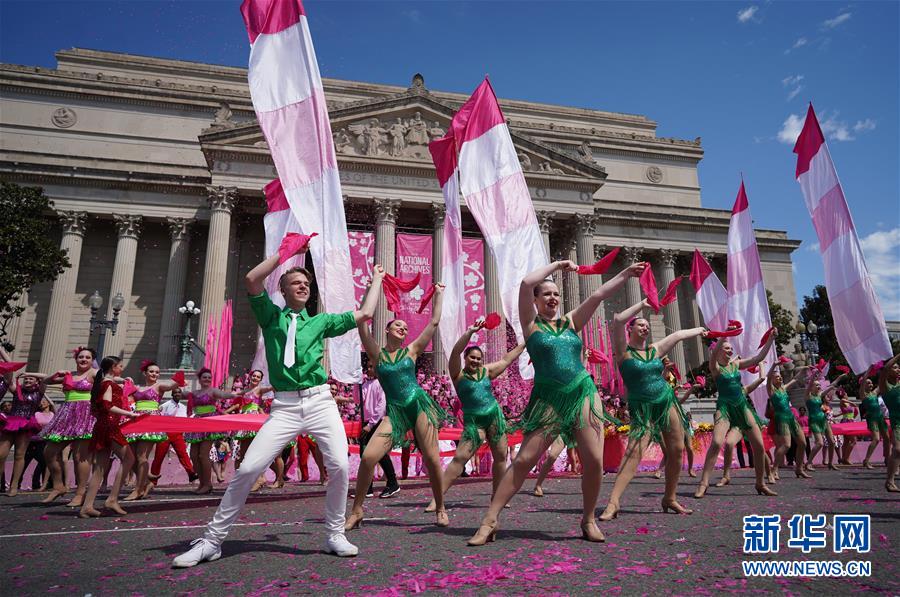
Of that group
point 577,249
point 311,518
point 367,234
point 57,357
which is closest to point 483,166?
point 311,518

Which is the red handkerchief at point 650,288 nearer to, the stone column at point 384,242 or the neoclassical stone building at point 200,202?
the neoclassical stone building at point 200,202

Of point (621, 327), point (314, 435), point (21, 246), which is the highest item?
point (21, 246)

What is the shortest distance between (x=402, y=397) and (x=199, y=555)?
8.39ft

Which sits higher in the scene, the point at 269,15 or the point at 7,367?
the point at 269,15

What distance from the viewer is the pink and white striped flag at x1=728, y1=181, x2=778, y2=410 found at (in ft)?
41.2

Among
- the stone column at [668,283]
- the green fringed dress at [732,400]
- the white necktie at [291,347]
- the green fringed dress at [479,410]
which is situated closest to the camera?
the white necktie at [291,347]

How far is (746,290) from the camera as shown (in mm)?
13273

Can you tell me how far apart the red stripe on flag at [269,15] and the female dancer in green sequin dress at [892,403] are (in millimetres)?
9583

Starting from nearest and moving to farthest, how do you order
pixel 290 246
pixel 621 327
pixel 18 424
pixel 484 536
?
pixel 290 246, pixel 484 536, pixel 621 327, pixel 18 424

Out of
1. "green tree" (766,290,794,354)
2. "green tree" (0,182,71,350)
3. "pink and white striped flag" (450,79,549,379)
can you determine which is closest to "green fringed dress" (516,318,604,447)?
"pink and white striped flag" (450,79,549,379)

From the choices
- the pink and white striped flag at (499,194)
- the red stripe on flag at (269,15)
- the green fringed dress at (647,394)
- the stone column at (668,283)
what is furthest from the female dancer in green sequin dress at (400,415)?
the stone column at (668,283)

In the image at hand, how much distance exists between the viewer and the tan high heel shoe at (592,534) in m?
4.48

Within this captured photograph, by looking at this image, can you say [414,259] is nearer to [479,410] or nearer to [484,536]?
[479,410]

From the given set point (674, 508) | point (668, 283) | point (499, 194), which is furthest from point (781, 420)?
point (668, 283)
